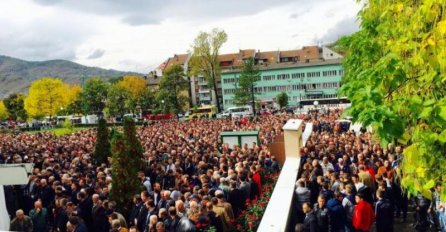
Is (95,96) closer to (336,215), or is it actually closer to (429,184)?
(336,215)

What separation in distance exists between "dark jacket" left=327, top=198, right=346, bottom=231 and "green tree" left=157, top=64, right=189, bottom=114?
69.4 metres

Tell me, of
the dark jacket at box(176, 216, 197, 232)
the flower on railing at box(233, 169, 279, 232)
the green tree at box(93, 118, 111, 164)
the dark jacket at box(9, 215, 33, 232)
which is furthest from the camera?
the green tree at box(93, 118, 111, 164)

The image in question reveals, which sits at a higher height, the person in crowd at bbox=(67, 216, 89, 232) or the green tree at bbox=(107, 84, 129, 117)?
the green tree at bbox=(107, 84, 129, 117)

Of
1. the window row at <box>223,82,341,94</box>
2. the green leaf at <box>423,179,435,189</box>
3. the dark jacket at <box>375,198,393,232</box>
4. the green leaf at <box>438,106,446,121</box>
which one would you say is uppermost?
the window row at <box>223,82,341,94</box>

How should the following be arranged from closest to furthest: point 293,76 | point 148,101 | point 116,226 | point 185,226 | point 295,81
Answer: point 185,226 < point 116,226 < point 148,101 < point 295,81 < point 293,76

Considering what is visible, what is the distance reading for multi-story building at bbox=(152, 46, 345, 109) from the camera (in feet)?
295

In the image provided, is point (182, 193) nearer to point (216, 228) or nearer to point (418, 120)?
point (216, 228)

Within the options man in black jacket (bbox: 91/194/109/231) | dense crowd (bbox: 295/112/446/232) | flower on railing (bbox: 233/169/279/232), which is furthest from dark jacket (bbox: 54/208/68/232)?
dense crowd (bbox: 295/112/446/232)

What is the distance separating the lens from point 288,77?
93.4 metres

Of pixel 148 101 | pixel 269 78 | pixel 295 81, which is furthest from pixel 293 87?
pixel 148 101

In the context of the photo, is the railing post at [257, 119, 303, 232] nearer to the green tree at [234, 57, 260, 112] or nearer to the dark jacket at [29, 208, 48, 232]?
the dark jacket at [29, 208, 48, 232]

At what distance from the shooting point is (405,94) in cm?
462

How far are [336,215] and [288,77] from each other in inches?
3363

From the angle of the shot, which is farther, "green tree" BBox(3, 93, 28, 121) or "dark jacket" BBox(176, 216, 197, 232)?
"green tree" BBox(3, 93, 28, 121)
